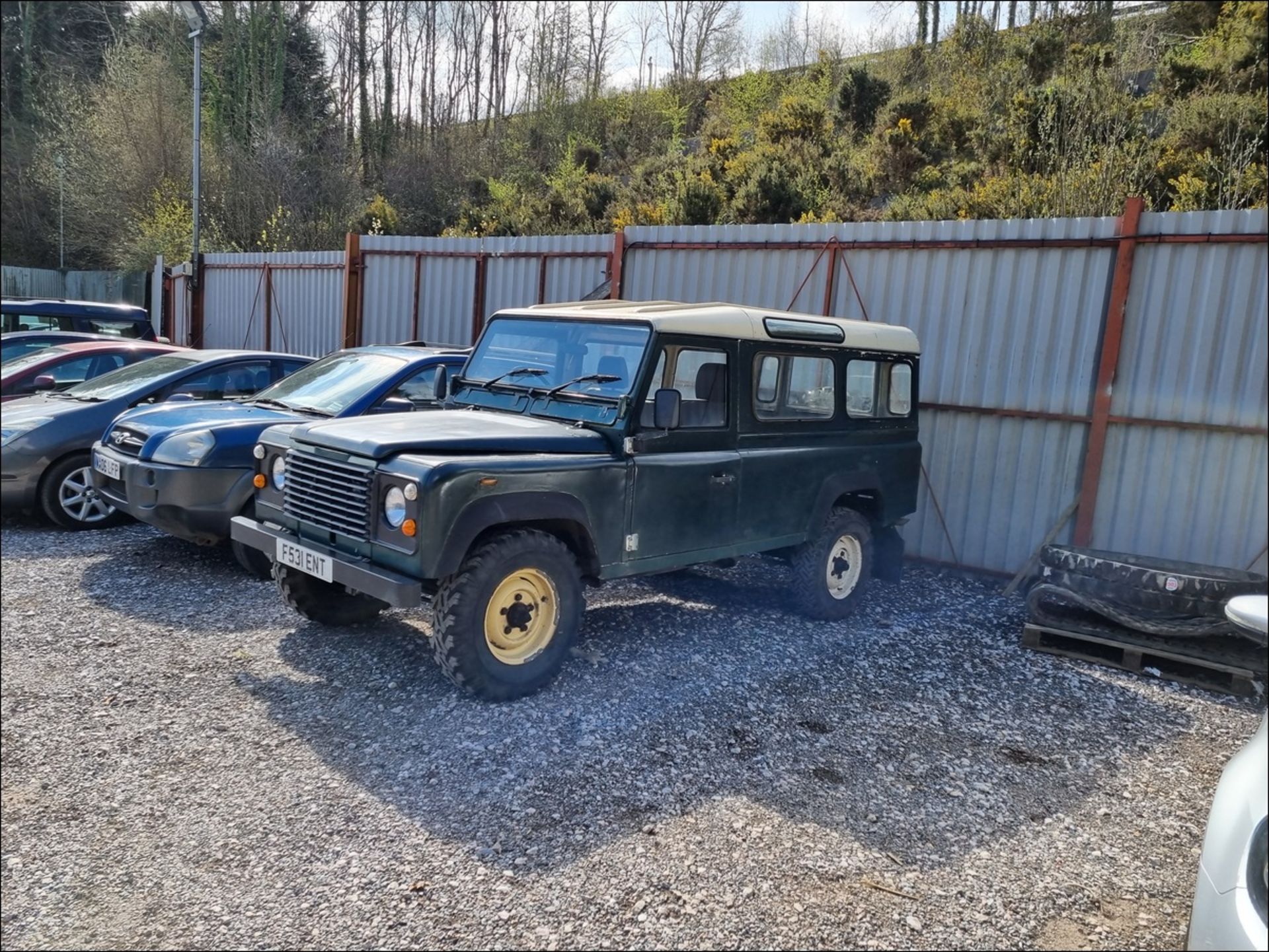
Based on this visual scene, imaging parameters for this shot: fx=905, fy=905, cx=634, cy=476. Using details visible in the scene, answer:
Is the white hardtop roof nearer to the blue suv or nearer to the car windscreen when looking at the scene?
the blue suv

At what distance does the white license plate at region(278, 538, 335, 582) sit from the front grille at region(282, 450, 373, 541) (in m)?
0.14

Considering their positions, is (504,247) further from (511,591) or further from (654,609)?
(511,591)

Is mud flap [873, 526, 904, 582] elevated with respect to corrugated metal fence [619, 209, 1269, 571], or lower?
lower

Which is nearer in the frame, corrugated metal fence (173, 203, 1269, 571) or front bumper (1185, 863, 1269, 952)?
front bumper (1185, 863, 1269, 952)

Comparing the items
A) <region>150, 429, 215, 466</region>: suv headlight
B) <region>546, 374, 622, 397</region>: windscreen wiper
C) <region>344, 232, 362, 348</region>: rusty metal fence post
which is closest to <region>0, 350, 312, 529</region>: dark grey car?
<region>150, 429, 215, 466</region>: suv headlight

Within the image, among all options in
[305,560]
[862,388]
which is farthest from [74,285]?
[862,388]

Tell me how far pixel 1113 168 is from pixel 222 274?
1394 centimetres

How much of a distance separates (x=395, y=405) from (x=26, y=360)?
447cm

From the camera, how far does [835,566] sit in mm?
6328

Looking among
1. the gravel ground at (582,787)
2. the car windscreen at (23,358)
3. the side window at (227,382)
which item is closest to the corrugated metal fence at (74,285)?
the car windscreen at (23,358)

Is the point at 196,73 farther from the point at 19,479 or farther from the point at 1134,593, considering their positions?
the point at 1134,593

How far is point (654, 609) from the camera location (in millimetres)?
6273

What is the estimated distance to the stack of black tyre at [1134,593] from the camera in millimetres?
5469

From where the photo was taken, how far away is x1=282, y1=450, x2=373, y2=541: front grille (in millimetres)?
4312
